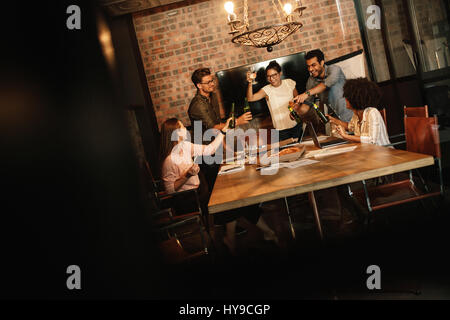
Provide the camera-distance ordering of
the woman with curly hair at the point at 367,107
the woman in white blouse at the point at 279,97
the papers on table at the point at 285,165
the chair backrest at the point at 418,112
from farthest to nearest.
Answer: the woman in white blouse at the point at 279,97, the woman with curly hair at the point at 367,107, the chair backrest at the point at 418,112, the papers on table at the point at 285,165

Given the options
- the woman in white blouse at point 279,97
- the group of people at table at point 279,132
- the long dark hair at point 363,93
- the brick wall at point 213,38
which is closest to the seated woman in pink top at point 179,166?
the group of people at table at point 279,132

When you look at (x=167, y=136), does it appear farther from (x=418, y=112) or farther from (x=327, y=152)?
(x=418, y=112)

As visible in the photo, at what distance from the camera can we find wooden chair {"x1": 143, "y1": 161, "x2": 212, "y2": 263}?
2047 mm

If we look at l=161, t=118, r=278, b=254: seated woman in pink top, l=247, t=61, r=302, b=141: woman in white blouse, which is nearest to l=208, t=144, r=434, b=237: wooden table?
l=161, t=118, r=278, b=254: seated woman in pink top

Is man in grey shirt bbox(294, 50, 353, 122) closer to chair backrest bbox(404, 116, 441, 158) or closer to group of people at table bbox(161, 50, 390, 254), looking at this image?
group of people at table bbox(161, 50, 390, 254)

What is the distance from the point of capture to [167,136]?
286 cm

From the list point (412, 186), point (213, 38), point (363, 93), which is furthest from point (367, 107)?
point (213, 38)

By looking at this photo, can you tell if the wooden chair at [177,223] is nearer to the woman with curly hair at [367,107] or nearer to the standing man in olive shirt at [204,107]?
the standing man in olive shirt at [204,107]

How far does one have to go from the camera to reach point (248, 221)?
2777mm

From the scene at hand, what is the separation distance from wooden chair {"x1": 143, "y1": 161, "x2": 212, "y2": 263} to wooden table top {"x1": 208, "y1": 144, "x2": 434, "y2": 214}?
1.05ft

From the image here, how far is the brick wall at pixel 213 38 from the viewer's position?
16.8 feet

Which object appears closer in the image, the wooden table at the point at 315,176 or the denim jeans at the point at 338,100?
the wooden table at the point at 315,176

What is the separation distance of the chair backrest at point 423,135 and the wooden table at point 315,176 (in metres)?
0.25

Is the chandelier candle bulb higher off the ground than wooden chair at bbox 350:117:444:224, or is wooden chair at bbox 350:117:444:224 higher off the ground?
the chandelier candle bulb
